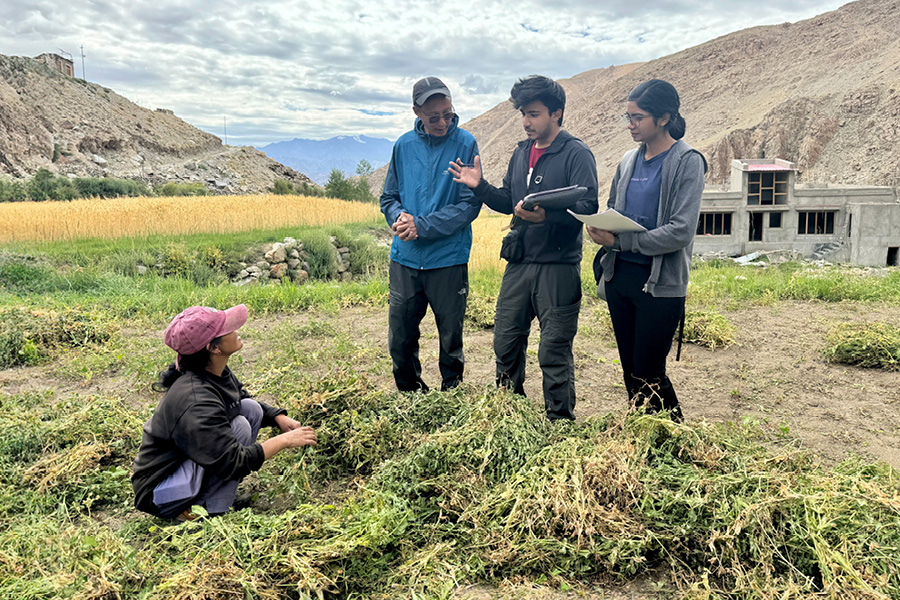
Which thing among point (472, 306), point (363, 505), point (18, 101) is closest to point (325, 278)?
point (472, 306)

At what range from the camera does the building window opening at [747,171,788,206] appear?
2242 cm

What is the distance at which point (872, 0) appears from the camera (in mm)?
70062

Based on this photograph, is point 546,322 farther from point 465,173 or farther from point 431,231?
point 465,173

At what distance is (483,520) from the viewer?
2469 millimetres

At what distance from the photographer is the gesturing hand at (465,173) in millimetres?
3699

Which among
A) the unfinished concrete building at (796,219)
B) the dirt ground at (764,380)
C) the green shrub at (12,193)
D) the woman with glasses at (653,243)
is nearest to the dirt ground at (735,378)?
the dirt ground at (764,380)

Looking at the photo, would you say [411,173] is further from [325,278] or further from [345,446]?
[325,278]

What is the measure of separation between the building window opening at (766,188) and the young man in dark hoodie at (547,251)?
22208mm

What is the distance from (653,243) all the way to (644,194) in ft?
1.29

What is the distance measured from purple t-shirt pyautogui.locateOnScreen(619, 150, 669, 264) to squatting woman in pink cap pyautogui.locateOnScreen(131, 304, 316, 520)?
2.24m

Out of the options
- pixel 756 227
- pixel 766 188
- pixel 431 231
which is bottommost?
pixel 431 231

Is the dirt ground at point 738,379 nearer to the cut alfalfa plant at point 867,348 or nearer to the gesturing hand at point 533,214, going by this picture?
the cut alfalfa plant at point 867,348

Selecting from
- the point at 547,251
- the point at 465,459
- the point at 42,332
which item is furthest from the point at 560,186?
the point at 42,332

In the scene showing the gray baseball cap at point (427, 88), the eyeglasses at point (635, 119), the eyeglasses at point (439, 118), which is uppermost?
the gray baseball cap at point (427, 88)
